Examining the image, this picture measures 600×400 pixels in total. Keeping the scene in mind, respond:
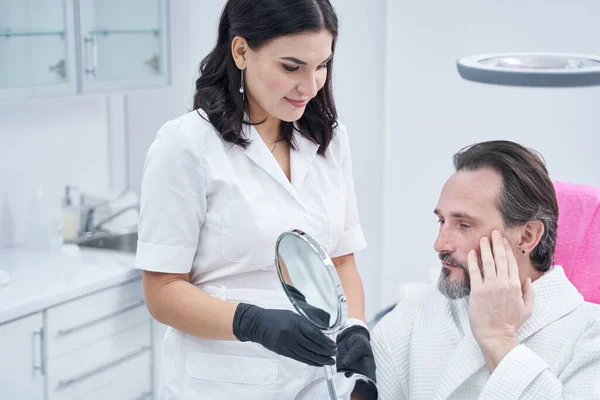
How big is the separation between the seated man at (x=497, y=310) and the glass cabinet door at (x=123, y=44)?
58.4 inches

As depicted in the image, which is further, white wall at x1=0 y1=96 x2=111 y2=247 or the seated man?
white wall at x1=0 y1=96 x2=111 y2=247

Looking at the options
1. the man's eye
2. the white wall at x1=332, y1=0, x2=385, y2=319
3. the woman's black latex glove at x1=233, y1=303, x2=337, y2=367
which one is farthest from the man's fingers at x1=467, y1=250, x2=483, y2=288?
the white wall at x1=332, y1=0, x2=385, y2=319

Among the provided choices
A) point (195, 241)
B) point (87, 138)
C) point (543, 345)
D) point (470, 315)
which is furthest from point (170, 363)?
point (87, 138)

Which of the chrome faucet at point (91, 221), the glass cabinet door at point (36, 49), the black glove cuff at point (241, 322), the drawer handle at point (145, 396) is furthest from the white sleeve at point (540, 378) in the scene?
the chrome faucet at point (91, 221)

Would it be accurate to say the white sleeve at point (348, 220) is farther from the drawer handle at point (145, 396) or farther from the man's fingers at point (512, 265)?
the drawer handle at point (145, 396)

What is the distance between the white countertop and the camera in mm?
2150

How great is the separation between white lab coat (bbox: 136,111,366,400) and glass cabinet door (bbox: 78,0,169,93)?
4.08ft

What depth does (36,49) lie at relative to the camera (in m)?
2.47

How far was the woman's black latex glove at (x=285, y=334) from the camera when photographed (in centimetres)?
126

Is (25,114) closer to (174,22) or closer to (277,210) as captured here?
(174,22)

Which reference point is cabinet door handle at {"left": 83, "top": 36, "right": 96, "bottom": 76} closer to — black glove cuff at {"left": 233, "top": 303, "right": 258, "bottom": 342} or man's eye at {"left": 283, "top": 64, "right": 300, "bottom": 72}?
man's eye at {"left": 283, "top": 64, "right": 300, "bottom": 72}

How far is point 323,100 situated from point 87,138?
1.62m

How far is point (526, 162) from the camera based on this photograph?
1537 millimetres

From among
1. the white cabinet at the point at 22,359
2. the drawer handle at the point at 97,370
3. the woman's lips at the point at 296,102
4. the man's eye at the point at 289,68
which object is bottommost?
the drawer handle at the point at 97,370
